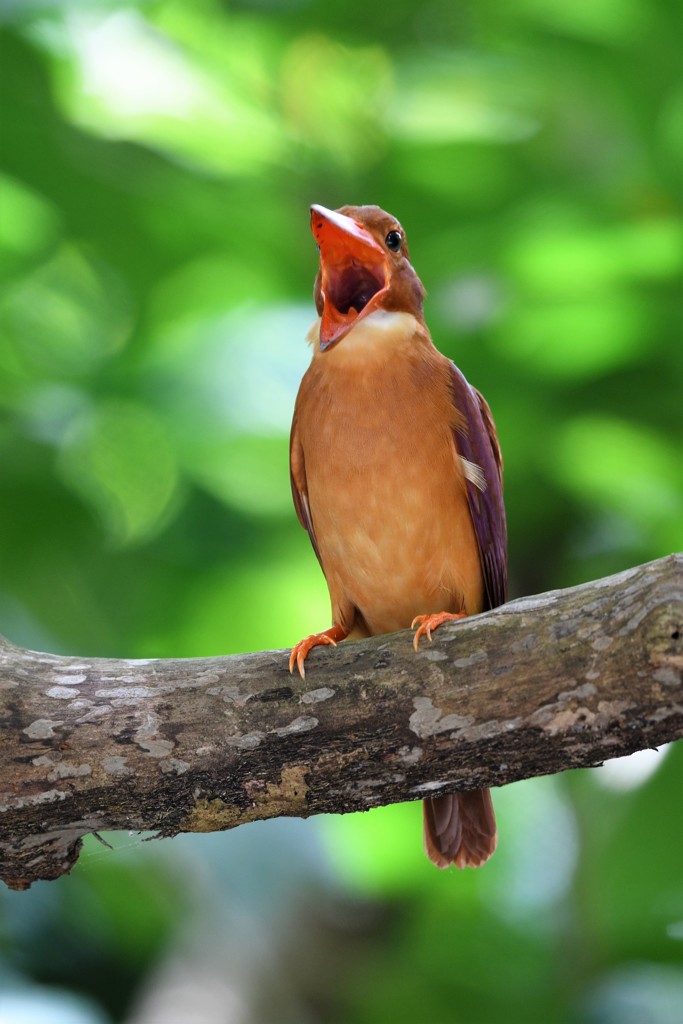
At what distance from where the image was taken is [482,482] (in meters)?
3.26

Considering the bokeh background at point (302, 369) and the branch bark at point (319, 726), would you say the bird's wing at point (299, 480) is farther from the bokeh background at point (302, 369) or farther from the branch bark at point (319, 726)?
the bokeh background at point (302, 369)

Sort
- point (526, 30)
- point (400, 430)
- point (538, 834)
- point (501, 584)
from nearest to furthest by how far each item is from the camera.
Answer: point (400, 430), point (501, 584), point (526, 30), point (538, 834)

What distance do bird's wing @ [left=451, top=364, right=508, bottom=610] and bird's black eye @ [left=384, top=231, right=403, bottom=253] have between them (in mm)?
376

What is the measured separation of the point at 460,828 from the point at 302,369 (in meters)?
2.69

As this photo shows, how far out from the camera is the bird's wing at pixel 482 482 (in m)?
3.25

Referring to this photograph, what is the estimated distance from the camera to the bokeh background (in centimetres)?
501

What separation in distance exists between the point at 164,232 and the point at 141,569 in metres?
1.60

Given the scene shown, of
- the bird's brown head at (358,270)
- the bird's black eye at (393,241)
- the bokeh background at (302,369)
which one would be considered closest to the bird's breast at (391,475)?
the bird's brown head at (358,270)

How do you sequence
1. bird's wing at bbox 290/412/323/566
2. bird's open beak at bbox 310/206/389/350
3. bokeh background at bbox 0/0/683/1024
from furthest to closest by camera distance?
1. bokeh background at bbox 0/0/683/1024
2. bird's wing at bbox 290/412/323/566
3. bird's open beak at bbox 310/206/389/350

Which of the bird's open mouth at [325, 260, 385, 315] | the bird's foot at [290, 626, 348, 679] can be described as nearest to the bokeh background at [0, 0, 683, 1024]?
the bird's open mouth at [325, 260, 385, 315]

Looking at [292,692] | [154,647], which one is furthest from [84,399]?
[292,692]

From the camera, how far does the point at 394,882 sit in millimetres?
5434

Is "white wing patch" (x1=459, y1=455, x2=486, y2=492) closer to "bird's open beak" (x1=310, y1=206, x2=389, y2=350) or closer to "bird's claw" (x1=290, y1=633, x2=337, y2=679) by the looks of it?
"bird's open beak" (x1=310, y1=206, x2=389, y2=350)

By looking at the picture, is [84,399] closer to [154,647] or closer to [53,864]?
[154,647]
